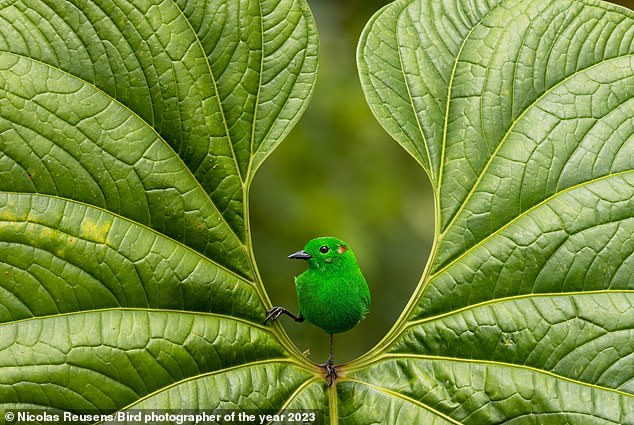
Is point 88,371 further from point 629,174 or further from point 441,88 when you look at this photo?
point 629,174

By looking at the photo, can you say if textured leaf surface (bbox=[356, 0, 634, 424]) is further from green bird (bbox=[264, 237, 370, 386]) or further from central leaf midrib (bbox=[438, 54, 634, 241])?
green bird (bbox=[264, 237, 370, 386])

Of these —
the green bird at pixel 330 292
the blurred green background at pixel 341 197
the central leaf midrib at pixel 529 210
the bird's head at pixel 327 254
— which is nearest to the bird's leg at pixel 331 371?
the green bird at pixel 330 292

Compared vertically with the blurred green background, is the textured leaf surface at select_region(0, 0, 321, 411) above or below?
below

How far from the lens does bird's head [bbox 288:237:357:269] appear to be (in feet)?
Answer: 5.39

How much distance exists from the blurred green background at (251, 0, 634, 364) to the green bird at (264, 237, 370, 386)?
5.04 feet

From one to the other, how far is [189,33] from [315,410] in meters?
0.98

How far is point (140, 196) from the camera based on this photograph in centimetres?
150

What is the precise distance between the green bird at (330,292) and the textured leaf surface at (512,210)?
12 centimetres

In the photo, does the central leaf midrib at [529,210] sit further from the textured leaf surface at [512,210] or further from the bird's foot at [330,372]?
the bird's foot at [330,372]

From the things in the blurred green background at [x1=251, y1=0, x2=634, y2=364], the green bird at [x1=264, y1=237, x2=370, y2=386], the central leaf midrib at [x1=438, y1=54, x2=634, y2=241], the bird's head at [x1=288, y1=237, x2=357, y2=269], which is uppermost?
the blurred green background at [x1=251, y1=0, x2=634, y2=364]

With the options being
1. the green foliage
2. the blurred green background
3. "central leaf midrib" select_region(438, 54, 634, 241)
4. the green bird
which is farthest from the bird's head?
the blurred green background

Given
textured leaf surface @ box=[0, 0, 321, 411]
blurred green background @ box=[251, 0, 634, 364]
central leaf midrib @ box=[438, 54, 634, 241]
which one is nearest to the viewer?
textured leaf surface @ box=[0, 0, 321, 411]

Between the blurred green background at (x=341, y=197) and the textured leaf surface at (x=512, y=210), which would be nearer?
the textured leaf surface at (x=512, y=210)

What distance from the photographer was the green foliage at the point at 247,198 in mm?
1419
